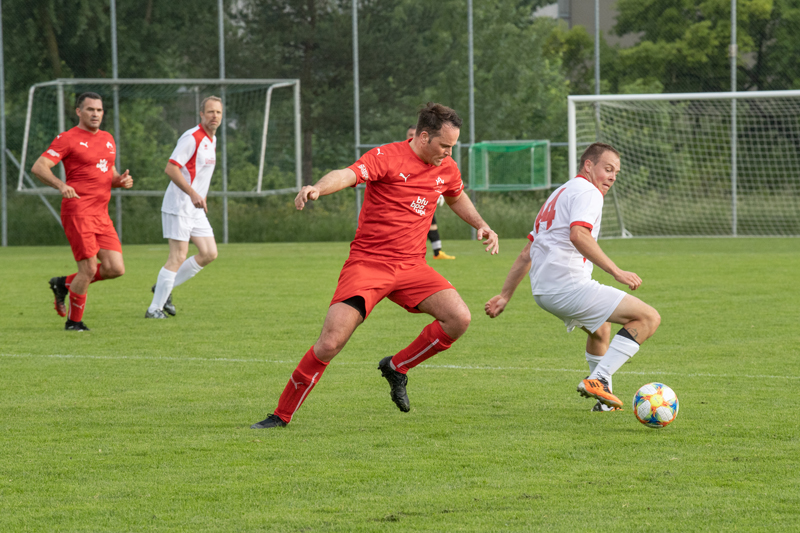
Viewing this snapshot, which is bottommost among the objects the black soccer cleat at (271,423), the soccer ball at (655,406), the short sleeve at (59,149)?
the black soccer cleat at (271,423)

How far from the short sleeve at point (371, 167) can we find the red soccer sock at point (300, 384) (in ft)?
3.07

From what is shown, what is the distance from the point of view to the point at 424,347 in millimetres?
5691

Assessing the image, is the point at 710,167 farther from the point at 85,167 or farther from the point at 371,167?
the point at 371,167

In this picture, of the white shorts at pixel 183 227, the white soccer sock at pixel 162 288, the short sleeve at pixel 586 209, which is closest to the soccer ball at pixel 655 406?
the short sleeve at pixel 586 209

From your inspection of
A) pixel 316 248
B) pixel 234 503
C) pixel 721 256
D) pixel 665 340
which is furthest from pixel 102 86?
pixel 234 503

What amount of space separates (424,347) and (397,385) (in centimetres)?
26

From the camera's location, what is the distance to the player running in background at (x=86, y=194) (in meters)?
9.08

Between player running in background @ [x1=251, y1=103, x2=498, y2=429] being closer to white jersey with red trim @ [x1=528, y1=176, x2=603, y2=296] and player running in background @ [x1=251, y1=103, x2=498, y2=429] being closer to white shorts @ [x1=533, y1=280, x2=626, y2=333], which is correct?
white jersey with red trim @ [x1=528, y1=176, x2=603, y2=296]

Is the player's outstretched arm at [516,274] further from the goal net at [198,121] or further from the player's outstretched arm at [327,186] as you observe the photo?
the goal net at [198,121]

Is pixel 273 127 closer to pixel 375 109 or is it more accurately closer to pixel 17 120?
pixel 375 109

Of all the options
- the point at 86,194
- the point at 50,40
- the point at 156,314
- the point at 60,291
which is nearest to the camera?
the point at 86,194

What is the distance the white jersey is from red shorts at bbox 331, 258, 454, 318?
199 inches

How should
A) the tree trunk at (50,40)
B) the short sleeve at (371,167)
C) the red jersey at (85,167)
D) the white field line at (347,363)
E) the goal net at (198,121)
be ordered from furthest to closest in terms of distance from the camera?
1. the tree trunk at (50,40)
2. the goal net at (198,121)
3. the red jersey at (85,167)
4. the white field line at (347,363)
5. the short sleeve at (371,167)

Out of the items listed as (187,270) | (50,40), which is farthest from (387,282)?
(50,40)
